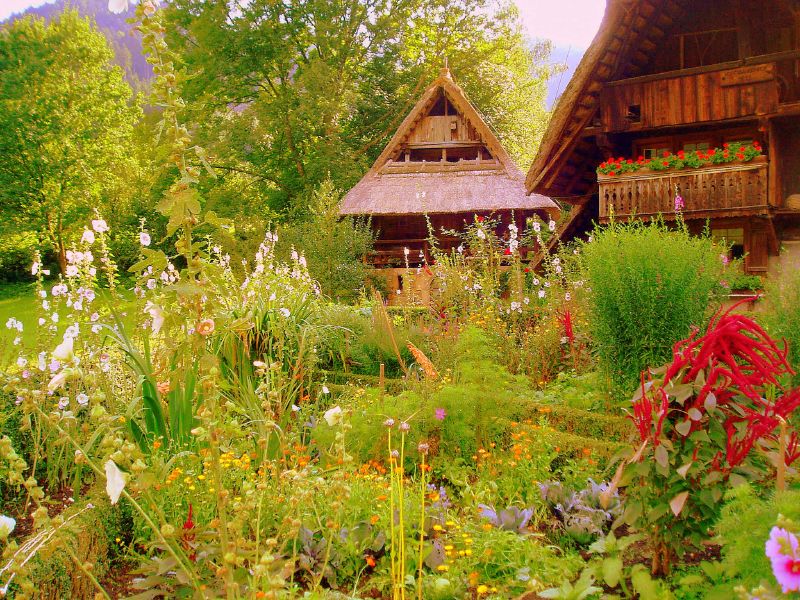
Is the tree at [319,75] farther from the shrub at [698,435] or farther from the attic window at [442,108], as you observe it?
the shrub at [698,435]

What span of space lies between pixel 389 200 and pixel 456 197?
6.19ft

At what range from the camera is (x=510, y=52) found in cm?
2831

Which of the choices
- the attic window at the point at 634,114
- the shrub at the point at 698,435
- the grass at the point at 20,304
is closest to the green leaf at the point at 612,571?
the shrub at the point at 698,435

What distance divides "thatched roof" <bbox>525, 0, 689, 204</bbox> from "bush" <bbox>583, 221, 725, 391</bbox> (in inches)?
214

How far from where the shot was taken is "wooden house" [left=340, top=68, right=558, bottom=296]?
18266 mm

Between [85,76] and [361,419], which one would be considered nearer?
[361,419]

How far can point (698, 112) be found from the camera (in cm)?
989

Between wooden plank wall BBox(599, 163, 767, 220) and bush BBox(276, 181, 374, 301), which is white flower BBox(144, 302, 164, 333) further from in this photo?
bush BBox(276, 181, 374, 301)

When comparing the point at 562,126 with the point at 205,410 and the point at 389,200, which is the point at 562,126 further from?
the point at 205,410

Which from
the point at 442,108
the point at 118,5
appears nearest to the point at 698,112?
the point at 118,5

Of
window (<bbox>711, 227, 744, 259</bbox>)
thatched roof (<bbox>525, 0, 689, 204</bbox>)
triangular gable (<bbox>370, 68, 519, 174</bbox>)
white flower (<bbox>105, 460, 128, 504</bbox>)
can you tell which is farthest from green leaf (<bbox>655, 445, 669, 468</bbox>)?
triangular gable (<bbox>370, 68, 519, 174</bbox>)

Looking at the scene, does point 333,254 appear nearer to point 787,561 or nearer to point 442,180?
point 442,180

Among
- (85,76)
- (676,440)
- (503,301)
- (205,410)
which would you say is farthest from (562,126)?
(85,76)

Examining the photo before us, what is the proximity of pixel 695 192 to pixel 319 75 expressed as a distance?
15.2 meters
